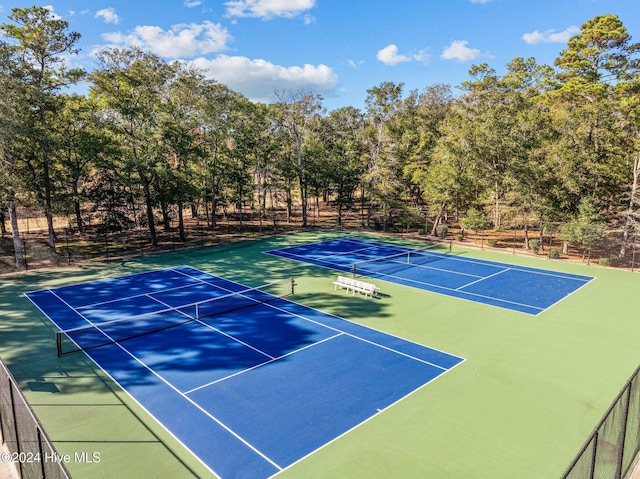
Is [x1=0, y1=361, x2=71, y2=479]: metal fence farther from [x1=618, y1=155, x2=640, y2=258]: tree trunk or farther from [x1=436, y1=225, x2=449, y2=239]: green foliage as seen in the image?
[x1=436, y1=225, x2=449, y2=239]: green foliage

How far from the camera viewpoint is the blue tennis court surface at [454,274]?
68.0ft

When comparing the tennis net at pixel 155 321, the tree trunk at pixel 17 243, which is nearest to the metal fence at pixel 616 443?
the tennis net at pixel 155 321

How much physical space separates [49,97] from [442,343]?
2595cm

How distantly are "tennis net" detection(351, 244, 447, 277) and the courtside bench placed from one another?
1928mm

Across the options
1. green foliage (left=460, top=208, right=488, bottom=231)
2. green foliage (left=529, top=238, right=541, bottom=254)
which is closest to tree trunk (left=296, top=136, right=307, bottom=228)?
green foliage (left=460, top=208, right=488, bottom=231)

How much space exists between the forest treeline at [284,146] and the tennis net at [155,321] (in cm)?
1277

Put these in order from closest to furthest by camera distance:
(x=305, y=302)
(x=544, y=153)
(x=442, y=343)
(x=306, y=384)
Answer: (x=306, y=384) → (x=442, y=343) → (x=305, y=302) → (x=544, y=153)

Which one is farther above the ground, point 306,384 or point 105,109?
point 105,109

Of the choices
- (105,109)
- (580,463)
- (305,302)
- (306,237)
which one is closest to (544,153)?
(306,237)

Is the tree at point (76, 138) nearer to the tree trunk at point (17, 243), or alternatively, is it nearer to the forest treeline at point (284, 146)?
the forest treeline at point (284, 146)

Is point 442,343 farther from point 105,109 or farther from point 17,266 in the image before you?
point 105,109

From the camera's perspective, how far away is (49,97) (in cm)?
2577

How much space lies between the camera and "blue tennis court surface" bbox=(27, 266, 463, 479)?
403 inches

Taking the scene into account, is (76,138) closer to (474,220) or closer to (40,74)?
(40,74)
